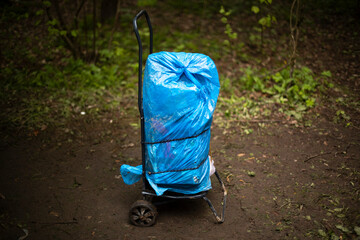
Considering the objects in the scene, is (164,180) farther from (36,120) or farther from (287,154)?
(36,120)

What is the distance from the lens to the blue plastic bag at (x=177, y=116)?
2.58 metres

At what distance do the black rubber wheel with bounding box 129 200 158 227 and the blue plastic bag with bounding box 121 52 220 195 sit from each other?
0.20 metres

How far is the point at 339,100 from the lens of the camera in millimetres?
4949

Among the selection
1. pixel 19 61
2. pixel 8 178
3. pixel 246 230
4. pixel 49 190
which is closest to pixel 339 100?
pixel 246 230

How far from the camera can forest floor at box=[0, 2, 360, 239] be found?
113 inches

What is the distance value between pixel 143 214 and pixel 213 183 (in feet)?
3.28

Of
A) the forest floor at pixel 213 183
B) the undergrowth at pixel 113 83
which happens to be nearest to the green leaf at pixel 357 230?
the forest floor at pixel 213 183

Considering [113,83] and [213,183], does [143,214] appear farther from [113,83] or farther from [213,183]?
[113,83]

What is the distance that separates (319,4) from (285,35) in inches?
70.6

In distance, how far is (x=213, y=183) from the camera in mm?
3562

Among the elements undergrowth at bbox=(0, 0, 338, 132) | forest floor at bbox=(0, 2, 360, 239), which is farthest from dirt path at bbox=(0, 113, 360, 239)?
undergrowth at bbox=(0, 0, 338, 132)

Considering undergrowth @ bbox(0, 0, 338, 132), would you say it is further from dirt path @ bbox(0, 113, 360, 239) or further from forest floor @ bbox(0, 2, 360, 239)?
dirt path @ bbox(0, 113, 360, 239)

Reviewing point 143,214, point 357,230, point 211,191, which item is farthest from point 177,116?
point 357,230

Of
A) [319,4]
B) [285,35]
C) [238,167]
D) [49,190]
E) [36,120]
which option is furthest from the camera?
[319,4]
